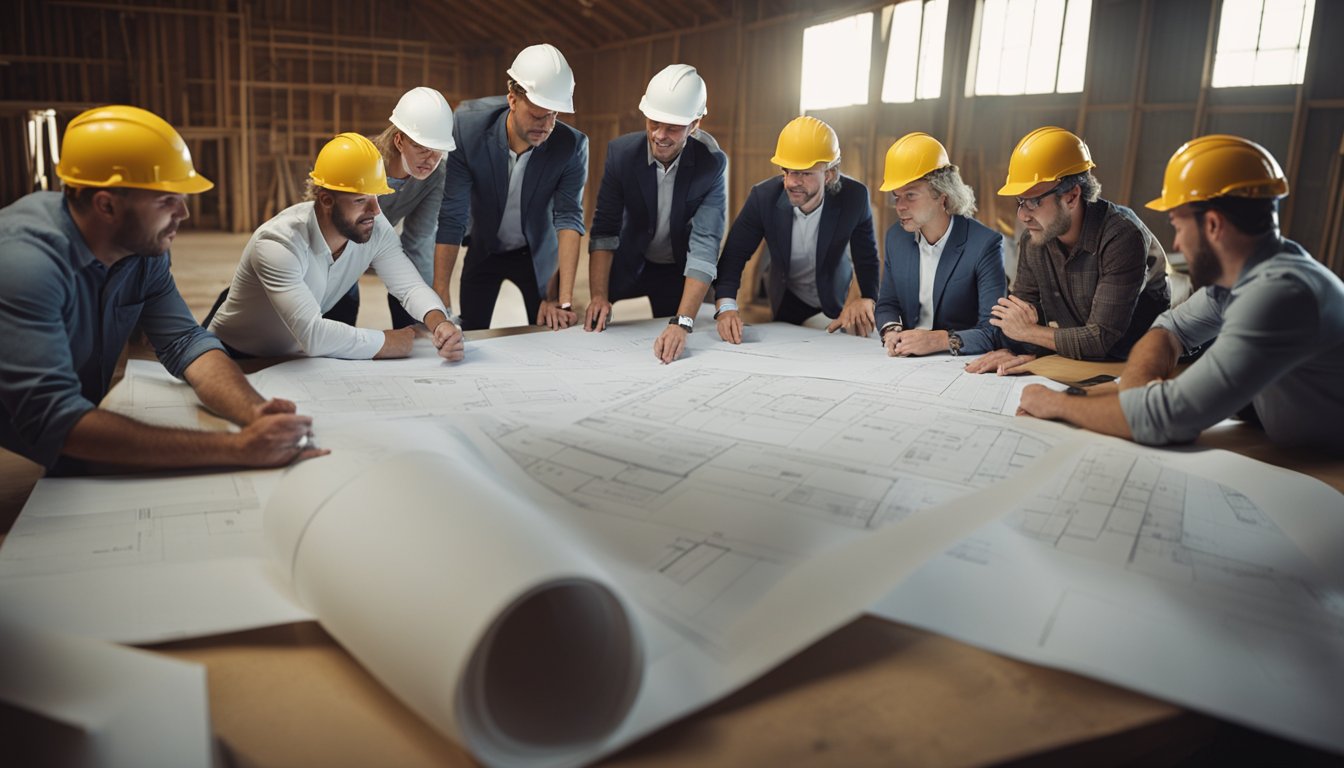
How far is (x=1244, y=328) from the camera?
1861 millimetres

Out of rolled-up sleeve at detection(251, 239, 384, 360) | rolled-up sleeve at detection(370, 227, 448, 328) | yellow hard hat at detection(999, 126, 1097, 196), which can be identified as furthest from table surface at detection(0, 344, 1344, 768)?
yellow hard hat at detection(999, 126, 1097, 196)

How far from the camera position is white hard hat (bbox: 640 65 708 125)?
3.66 meters

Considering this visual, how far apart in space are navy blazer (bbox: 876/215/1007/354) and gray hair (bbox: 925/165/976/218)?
0.04m

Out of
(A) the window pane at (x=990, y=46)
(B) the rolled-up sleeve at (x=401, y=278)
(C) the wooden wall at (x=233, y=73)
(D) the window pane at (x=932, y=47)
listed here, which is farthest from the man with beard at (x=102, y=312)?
(C) the wooden wall at (x=233, y=73)

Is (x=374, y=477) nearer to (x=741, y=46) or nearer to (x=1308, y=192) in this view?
(x=1308, y=192)

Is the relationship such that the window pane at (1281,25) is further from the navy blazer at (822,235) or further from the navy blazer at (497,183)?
the navy blazer at (497,183)

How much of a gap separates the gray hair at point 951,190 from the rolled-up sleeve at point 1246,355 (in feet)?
5.12

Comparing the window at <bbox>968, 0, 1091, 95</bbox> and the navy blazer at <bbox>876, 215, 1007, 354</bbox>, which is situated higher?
the window at <bbox>968, 0, 1091, 95</bbox>

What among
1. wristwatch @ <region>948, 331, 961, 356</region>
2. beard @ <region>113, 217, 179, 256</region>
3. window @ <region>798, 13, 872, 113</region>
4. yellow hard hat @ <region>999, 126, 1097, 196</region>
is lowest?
wristwatch @ <region>948, 331, 961, 356</region>

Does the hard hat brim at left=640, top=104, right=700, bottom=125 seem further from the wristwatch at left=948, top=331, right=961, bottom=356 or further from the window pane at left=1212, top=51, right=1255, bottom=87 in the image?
the window pane at left=1212, top=51, right=1255, bottom=87

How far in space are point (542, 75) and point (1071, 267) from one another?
6.87 feet

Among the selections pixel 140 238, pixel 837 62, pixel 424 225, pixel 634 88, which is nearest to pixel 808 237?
pixel 424 225

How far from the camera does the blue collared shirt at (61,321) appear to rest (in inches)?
67.7

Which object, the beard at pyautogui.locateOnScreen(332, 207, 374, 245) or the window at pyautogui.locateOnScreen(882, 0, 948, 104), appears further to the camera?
the window at pyautogui.locateOnScreen(882, 0, 948, 104)
